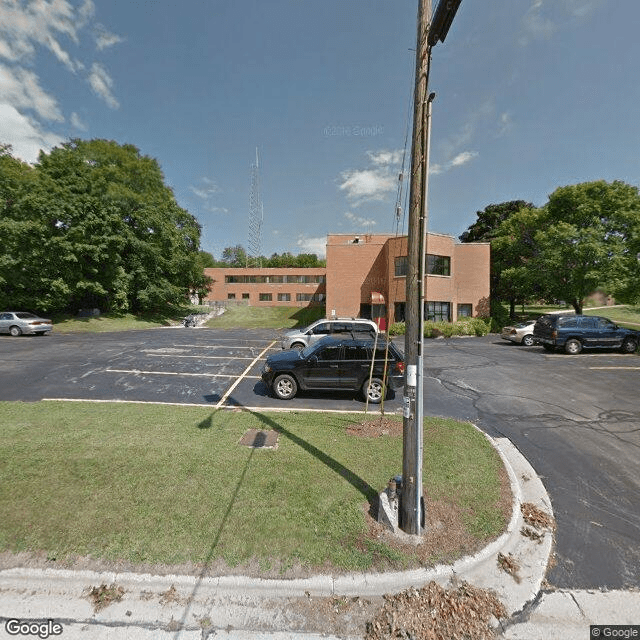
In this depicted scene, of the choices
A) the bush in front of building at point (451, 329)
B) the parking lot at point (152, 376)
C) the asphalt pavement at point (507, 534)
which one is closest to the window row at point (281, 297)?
the bush in front of building at point (451, 329)

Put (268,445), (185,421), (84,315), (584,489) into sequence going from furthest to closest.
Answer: (84,315) → (185,421) → (268,445) → (584,489)

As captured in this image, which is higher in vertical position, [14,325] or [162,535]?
[14,325]

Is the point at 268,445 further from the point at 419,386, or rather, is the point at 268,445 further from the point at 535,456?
the point at 535,456

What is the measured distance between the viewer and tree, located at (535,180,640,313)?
1956cm

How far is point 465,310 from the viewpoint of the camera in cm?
2588

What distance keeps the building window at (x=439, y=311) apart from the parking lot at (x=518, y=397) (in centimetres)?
759

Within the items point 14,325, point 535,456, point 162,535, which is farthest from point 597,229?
point 14,325

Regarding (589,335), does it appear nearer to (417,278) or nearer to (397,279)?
(397,279)

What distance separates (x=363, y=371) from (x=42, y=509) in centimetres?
658

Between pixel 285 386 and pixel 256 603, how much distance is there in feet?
18.5

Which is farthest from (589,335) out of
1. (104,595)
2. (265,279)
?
(265,279)

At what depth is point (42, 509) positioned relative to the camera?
3785 mm

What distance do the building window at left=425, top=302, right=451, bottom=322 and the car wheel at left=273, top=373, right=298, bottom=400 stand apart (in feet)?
59.4

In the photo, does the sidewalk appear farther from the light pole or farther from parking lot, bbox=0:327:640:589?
the light pole
